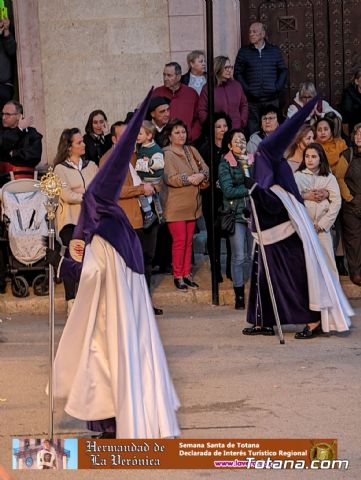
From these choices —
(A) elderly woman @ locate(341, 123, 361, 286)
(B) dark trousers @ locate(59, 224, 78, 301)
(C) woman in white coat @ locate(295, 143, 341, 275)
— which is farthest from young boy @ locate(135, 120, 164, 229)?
(A) elderly woman @ locate(341, 123, 361, 286)

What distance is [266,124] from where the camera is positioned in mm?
13812

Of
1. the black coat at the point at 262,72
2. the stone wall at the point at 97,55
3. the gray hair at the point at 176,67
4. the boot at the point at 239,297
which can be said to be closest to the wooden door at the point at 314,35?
the black coat at the point at 262,72

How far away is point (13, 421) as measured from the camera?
929 centimetres

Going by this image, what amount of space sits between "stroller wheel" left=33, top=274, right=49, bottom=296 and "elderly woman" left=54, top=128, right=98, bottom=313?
450 millimetres

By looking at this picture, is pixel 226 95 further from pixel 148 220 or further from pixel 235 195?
pixel 148 220

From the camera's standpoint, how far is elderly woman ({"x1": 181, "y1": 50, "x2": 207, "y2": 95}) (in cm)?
1465

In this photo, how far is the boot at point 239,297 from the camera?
43.0 feet

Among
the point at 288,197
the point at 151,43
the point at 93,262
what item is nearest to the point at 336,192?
the point at 288,197

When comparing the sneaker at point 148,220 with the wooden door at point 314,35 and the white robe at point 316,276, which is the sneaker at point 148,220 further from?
the wooden door at point 314,35

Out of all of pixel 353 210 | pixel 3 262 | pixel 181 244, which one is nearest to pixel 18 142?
pixel 3 262

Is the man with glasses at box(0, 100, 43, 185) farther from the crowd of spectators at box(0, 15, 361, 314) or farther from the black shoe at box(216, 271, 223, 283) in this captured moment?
the black shoe at box(216, 271, 223, 283)

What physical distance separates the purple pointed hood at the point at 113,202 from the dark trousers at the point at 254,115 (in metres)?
6.71

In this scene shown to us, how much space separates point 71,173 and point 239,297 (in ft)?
7.07

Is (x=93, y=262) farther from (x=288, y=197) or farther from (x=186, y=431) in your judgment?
(x=288, y=197)
